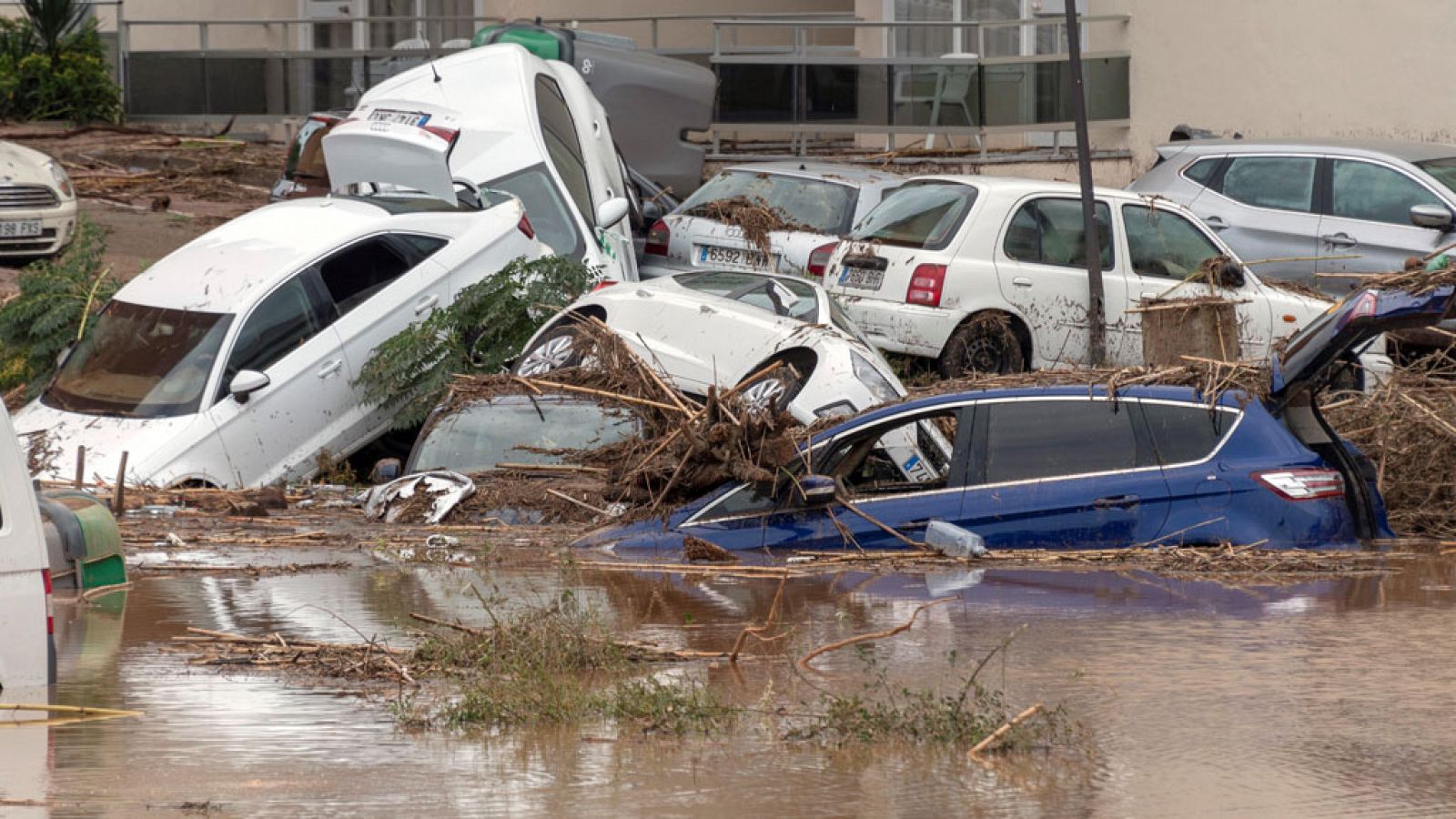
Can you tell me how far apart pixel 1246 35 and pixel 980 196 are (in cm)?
846

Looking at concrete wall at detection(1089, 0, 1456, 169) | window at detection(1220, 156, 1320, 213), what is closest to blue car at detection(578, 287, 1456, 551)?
window at detection(1220, 156, 1320, 213)

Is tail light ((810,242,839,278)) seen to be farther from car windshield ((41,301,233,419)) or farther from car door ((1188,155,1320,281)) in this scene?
car windshield ((41,301,233,419))

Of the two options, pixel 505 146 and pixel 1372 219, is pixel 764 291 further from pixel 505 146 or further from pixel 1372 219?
pixel 1372 219

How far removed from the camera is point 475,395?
13250mm

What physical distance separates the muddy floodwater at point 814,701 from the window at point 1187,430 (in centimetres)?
64

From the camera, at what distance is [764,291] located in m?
14.8

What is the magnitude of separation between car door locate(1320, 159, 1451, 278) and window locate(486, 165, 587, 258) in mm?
6292

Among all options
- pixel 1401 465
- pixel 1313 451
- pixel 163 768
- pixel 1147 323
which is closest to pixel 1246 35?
pixel 1147 323

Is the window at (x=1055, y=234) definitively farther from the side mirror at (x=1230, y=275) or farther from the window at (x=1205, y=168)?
the window at (x=1205, y=168)

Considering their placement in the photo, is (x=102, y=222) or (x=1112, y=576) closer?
(x=1112, y=576)

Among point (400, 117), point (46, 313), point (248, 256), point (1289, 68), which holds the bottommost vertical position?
point (46, 313)

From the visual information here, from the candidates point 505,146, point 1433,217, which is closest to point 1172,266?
point 1433,217

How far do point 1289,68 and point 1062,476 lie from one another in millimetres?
13353

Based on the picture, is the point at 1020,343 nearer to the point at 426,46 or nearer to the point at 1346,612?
the point at 1346,612
